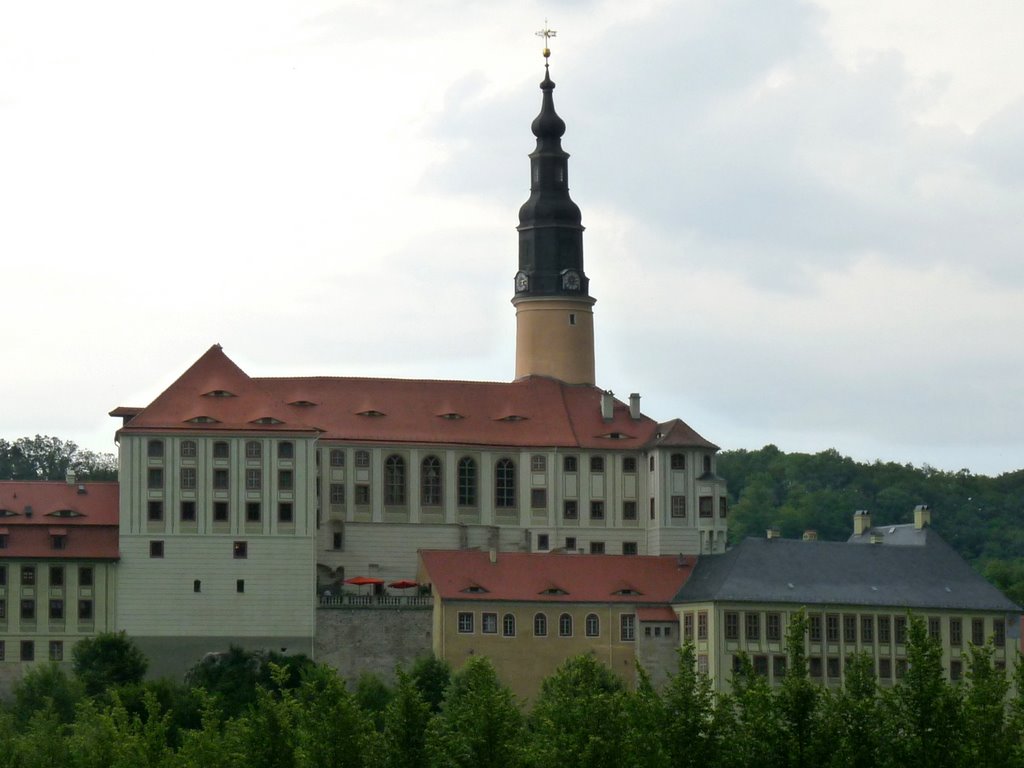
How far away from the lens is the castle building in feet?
408

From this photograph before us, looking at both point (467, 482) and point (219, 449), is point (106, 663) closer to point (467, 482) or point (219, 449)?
point (219, 449)

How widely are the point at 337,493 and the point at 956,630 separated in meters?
28.4

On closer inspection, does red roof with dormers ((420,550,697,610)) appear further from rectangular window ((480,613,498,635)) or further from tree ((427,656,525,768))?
tree ((427,656,525,768))

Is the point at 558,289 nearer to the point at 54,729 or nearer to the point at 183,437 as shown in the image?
the point at 183,437

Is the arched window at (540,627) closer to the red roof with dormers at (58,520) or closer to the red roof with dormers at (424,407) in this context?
the red roof with dormers at (424,407)

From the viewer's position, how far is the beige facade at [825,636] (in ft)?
397

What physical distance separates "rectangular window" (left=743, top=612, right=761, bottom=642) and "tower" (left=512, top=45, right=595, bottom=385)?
23910mm

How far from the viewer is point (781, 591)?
122875mm

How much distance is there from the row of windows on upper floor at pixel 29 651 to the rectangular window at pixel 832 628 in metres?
32.2

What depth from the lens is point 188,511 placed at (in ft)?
410

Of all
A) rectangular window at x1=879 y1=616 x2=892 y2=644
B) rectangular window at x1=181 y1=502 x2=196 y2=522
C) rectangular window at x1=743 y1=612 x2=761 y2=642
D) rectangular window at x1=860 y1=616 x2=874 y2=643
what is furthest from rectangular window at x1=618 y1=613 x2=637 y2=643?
rectangular window at x1=181 y1=502 x2=196 y2=522

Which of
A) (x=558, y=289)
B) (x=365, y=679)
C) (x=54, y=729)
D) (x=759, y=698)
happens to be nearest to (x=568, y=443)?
(x=558, y=289)

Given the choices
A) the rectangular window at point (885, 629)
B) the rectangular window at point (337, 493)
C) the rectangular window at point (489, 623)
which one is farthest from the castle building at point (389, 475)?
the rectangular window at point (885, 629)

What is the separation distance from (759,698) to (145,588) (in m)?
52.2
